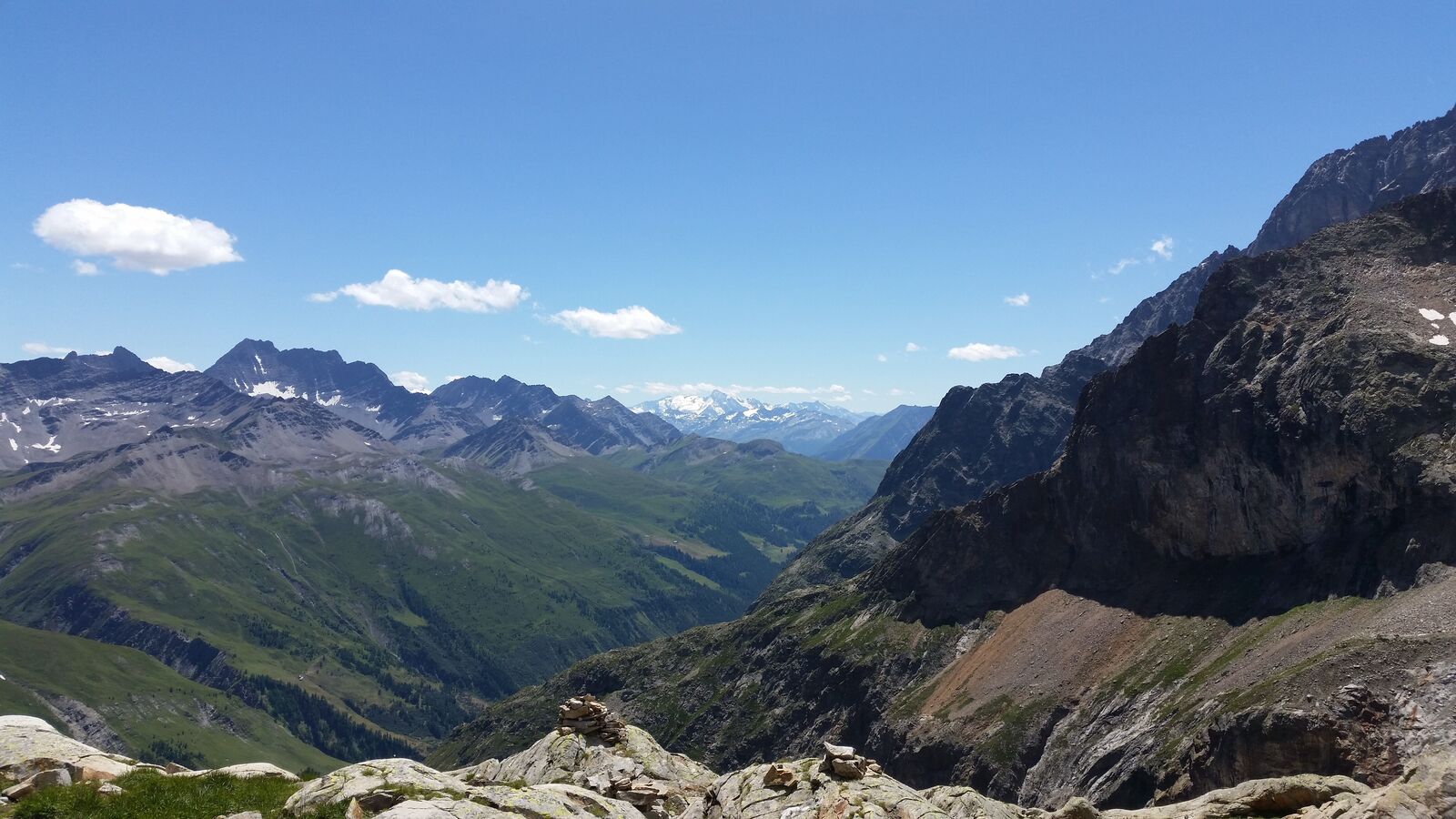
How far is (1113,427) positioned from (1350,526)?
5408 cm

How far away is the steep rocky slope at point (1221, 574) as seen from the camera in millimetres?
91625

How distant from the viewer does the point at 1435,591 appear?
96.3 meters

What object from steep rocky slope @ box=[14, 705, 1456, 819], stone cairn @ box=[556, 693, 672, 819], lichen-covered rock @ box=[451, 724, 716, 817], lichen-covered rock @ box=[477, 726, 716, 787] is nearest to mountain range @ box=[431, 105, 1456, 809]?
steep rocky slope @ box=[14, 705, 1456, 819]

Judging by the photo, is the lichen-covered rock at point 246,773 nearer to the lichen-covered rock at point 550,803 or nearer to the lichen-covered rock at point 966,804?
the lichen-covered rock at point 550,803

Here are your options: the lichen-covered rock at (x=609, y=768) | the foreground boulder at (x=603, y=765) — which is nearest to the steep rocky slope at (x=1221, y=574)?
the lichen-covered rock at (x=609, y=768)

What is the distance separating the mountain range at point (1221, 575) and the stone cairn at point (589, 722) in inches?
2640

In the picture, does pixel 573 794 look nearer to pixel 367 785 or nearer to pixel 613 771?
pixel 367 785

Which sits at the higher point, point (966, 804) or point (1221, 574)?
point (966, 804)

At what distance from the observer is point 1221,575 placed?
139 meters

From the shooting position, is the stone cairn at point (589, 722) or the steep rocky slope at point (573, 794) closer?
the steep rocky slope at point (573, 794)

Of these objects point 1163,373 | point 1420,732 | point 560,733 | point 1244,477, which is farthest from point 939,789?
point 1163,373

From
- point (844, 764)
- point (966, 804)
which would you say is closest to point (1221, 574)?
point (966, 804)

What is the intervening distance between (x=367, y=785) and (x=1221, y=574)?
141m

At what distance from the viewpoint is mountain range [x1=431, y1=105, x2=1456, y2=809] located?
91500 mm
